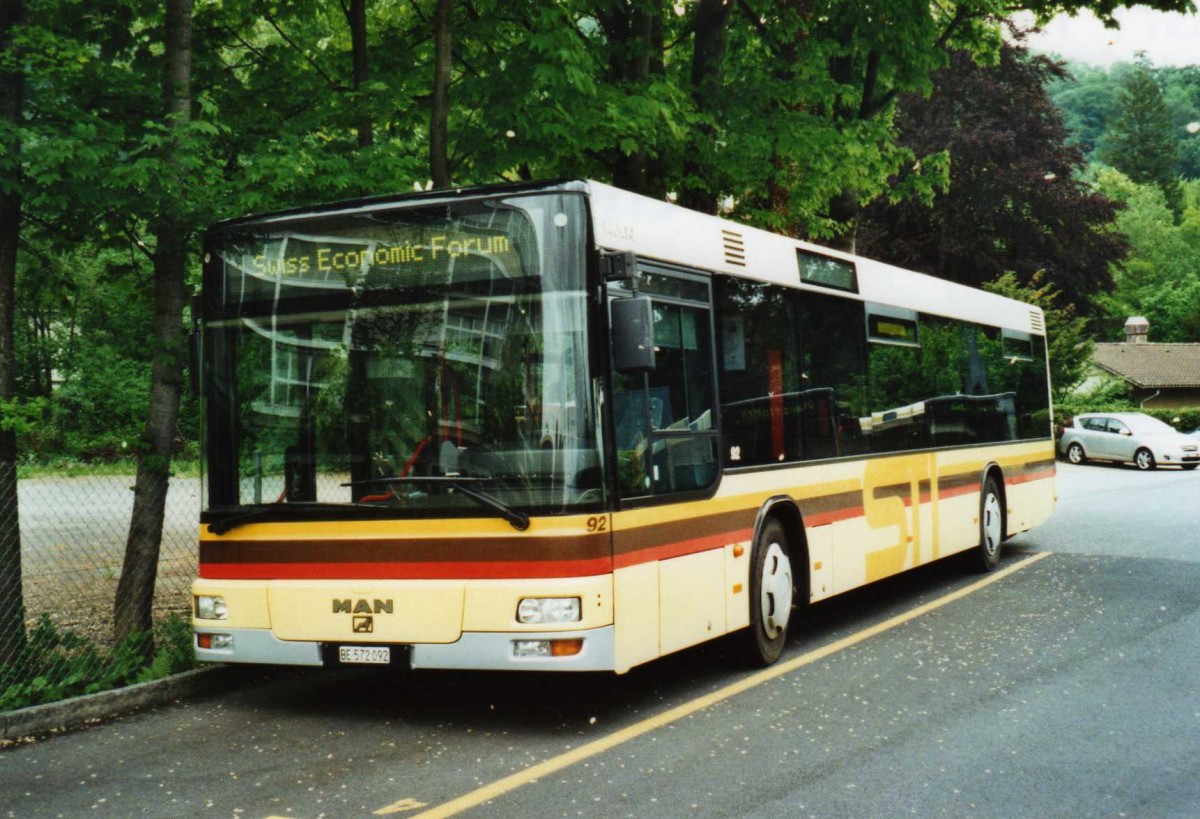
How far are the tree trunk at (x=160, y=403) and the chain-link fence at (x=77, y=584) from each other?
0.29 meters

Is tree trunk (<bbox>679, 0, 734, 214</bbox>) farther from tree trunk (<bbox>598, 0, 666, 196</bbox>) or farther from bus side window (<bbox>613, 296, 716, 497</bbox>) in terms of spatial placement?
bus side window (<bbox>613, 296, 716, 497</bbox>)

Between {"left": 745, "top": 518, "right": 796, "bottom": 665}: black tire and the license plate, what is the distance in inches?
107

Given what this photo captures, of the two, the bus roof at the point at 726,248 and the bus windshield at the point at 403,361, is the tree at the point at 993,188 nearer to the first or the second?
the bus roof at the point at 726,248

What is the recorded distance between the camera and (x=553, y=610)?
22.7 feet

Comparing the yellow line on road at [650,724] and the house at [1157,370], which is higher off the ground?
the house at [1157,370]

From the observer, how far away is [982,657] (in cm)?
912

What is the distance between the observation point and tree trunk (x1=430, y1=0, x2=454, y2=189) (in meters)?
11.4

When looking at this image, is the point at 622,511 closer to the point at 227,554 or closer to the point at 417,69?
the point at 227,554

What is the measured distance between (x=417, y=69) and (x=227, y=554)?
6661mm

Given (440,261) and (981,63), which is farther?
(981,63)

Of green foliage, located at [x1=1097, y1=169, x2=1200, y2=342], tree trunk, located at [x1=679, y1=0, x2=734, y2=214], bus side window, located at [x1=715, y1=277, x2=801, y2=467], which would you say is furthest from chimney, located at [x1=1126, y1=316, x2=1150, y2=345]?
bus side window, located at [x1=715, y1=277, x2=801, y2=467]

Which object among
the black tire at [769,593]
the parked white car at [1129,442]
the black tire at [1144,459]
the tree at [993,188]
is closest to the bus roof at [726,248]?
the black tire at [769,593]

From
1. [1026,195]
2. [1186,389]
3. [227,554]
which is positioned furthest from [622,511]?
[1186,389]

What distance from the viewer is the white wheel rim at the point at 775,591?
902 cm
